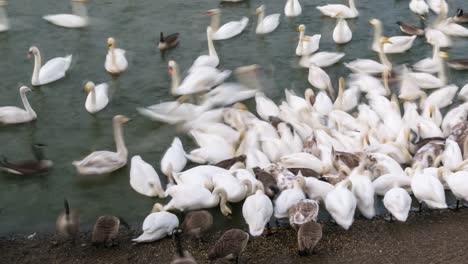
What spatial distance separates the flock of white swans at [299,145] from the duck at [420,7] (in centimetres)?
162

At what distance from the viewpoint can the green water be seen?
10.9 meters

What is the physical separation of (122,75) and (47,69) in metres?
1.43

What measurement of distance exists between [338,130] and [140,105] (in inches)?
145

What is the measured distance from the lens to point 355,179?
1032cm

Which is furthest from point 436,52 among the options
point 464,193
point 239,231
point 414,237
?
point 239,231

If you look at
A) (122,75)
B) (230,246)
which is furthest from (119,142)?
(230,246)

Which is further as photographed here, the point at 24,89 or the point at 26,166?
the point at 24,89

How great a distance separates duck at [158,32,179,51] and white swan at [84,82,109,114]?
7.19ft

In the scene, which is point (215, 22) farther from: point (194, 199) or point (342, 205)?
point (342, 205)

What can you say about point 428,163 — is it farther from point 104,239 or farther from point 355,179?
point 104,239

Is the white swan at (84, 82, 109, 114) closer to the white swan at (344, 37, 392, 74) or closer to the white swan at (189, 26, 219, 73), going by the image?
the white swan at (189, 26, 219, 73)

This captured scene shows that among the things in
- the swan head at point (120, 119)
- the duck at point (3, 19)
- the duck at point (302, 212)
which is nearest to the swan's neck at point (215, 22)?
the duck at point (3, 19)

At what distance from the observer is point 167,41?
1527 centimetres

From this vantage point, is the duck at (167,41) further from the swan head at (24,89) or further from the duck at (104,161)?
the duck at (104,161)
